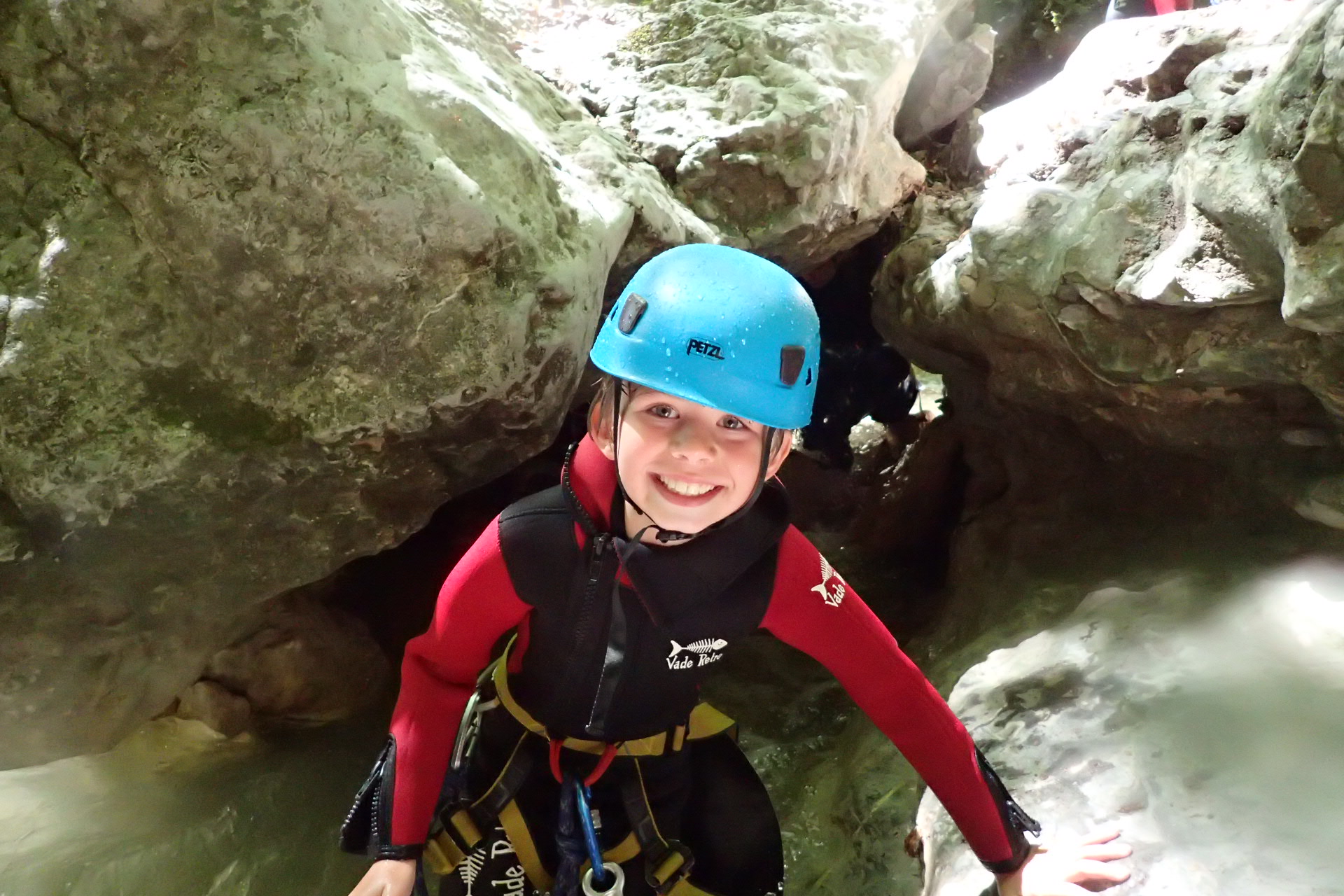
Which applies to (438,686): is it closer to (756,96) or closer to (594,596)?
(594,596)

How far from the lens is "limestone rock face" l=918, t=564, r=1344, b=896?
1.48 meters

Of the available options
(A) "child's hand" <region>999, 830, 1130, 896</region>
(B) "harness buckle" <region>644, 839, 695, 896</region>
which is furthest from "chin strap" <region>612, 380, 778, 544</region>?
(A) "child's hand" <region>999, 830, 1130, 896</region>

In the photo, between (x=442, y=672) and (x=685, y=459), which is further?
(x=442, y=672)

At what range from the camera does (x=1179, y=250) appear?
6.52 ft

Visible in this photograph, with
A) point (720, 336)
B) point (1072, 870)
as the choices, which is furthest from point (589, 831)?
point (720, 336)

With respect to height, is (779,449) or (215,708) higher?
(779,449)

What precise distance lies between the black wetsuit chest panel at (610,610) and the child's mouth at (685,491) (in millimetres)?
174

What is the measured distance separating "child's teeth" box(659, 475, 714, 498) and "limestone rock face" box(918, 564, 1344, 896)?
1079 millimetres

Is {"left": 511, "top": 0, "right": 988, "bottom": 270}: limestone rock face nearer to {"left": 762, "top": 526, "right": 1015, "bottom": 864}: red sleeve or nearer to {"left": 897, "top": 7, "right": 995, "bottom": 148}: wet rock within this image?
{"left": 897, "top": 7, "right": 995, "bottom": 148}: wet rock

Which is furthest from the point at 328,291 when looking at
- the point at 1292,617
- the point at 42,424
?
the point at 1292,617

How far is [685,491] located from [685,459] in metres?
0.07

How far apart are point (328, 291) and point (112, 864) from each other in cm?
201

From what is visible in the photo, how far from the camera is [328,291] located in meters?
1.97

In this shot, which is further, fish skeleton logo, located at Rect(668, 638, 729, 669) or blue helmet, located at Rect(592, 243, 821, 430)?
fish skeleton logo, located at Rect(668, 638, 729, 669)
